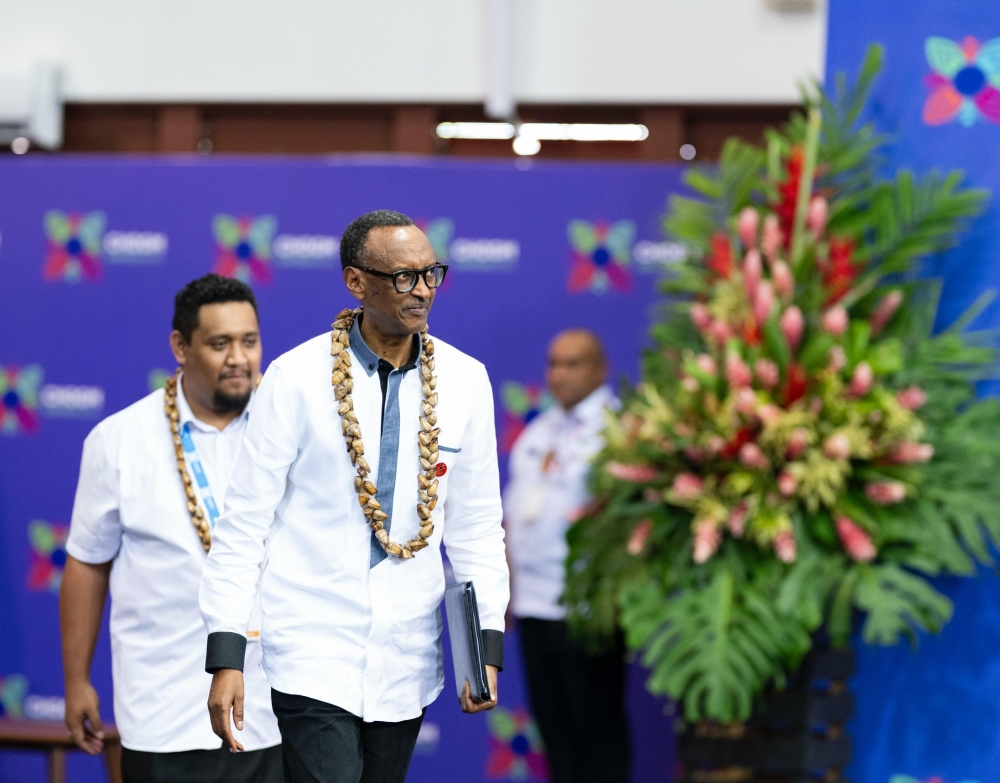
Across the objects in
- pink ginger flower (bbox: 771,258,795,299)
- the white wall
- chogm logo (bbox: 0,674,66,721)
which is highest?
the white wall

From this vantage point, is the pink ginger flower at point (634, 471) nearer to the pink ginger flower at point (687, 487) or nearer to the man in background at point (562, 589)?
the pink ginger flower at point (687, 487)

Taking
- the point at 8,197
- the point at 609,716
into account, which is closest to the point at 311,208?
the point at 8,197

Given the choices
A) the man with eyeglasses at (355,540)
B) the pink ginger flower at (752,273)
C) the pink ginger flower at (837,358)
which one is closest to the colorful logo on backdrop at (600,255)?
the pink ginger flower at (752,273)

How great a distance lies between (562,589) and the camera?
4.20m

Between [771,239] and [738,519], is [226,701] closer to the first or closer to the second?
[738,519]

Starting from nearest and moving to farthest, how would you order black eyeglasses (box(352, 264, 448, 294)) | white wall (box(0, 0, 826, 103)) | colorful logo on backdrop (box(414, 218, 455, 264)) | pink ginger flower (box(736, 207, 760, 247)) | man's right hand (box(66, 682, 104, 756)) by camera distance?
1. black eyeglasses (box(352, 264, 448, 294))
2. man's right hand (box(66, 682, 104, 756))
3. pink ginger flower (box(736, 207, 760, 247))
4. colorful logo on backdrop (box(414, 218, 455, 264))
5. white wall (box(0, 0, 826, 103))

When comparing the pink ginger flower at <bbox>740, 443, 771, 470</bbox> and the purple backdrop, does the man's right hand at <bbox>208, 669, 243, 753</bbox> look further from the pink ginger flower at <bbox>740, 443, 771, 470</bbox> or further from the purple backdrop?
the purple backdrop

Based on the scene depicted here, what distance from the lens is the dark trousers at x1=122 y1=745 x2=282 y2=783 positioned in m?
2.52

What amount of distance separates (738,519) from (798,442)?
24 cm

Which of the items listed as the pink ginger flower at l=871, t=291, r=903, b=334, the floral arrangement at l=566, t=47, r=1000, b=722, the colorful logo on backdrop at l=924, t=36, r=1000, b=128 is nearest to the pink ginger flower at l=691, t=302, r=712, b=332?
the floral arrangement at l=566, t=47, r=1000, b=722

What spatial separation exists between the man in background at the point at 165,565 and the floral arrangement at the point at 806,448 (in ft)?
3.71

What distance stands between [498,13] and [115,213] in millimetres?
1818

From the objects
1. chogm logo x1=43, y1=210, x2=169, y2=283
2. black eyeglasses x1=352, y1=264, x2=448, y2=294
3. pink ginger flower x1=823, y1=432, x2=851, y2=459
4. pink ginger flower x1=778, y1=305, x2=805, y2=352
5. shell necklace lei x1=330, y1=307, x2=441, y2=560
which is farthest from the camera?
chogm logo x1=43, y1=210, x2=169, y2=283

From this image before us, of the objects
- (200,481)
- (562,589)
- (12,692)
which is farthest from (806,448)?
(12,692)
